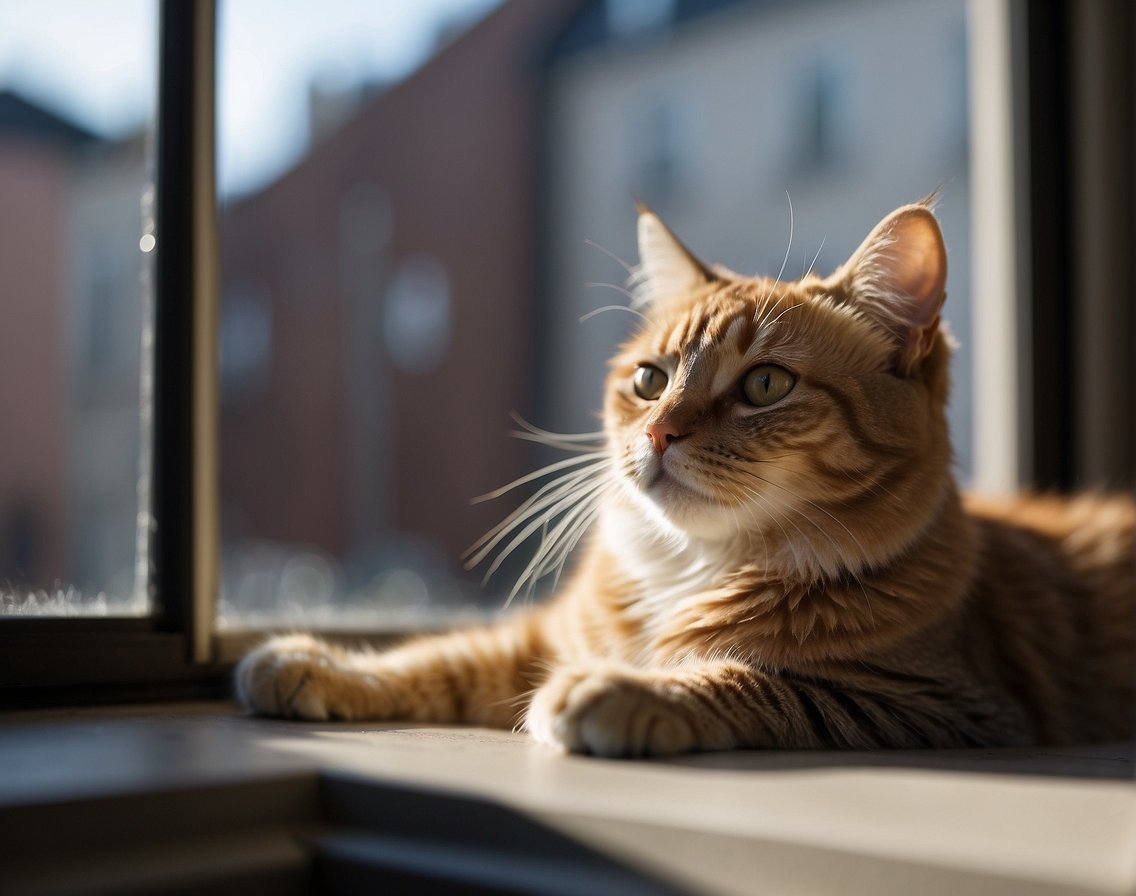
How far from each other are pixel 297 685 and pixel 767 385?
81 cm

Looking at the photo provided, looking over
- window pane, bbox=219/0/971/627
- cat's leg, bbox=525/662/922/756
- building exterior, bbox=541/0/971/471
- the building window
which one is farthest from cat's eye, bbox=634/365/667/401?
the building window

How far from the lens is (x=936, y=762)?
1.16 meters

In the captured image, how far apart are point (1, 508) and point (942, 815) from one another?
2.26m

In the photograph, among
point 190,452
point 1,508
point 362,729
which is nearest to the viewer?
point 362,729

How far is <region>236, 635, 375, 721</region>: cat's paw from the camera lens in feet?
4.91

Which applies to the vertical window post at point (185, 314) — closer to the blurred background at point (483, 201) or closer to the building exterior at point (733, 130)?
the blurred background at point (483, 201)

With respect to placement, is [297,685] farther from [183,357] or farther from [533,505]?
[183,357]

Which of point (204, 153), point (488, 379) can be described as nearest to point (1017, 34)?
point (204, 153)

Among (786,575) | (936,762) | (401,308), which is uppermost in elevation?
(401,308)

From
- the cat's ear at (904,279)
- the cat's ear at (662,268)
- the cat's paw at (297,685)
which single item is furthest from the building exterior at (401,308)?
the cat's ear at (904,279)

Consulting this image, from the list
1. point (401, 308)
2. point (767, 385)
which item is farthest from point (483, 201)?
point (767, 385)

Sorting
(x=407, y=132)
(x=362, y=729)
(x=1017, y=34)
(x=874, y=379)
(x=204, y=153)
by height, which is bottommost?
(x=362, y=729)

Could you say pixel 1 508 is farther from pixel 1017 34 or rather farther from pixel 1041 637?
pixel 1017 34

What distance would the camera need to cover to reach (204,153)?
167cm
